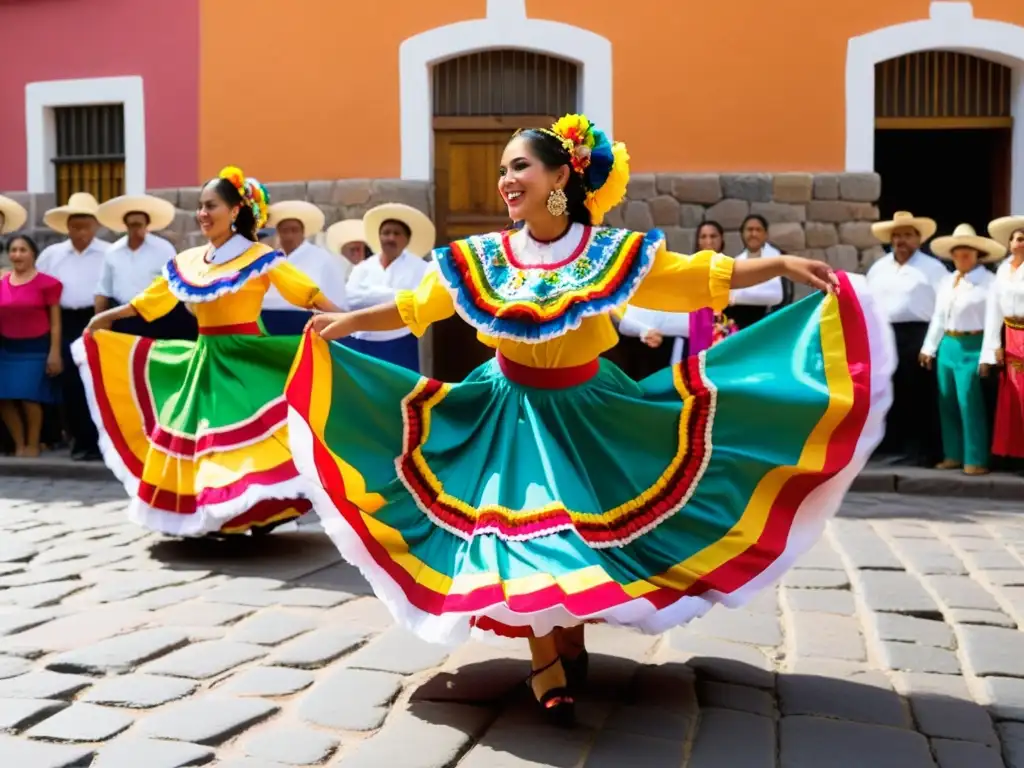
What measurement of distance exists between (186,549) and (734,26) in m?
6.83

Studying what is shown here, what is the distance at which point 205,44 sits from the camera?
11.1m

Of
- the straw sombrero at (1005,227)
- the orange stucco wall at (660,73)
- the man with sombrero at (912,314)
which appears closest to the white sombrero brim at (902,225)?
the man with sombrero at (912,314)

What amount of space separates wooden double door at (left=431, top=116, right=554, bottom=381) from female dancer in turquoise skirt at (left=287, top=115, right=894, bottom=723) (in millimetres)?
6747

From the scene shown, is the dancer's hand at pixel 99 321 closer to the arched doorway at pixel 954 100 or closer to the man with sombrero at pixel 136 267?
the man with sombrero at pixel 136 267

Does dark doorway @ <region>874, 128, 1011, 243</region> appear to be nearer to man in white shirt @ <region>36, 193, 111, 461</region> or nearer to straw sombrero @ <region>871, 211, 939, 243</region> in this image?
straw sombrero @ <region>871, 211, 939, 243</region>

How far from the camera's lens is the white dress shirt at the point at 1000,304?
838 cm

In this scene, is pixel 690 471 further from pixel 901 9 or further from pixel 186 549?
pixel 901 9

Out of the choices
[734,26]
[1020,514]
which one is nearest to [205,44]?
[734,26]

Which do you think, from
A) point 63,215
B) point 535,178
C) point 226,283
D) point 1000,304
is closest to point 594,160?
point 535,178

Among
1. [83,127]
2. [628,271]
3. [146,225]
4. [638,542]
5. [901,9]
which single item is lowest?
[638,542]

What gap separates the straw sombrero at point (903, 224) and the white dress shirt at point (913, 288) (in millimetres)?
220

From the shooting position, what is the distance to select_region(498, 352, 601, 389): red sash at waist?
378 centimetres

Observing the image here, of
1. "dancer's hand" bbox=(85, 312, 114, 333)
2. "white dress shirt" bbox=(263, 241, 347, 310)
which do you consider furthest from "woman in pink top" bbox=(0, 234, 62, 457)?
"dancer's hand" bbox=(85, 312, 114, 333)

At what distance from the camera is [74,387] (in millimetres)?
9883
